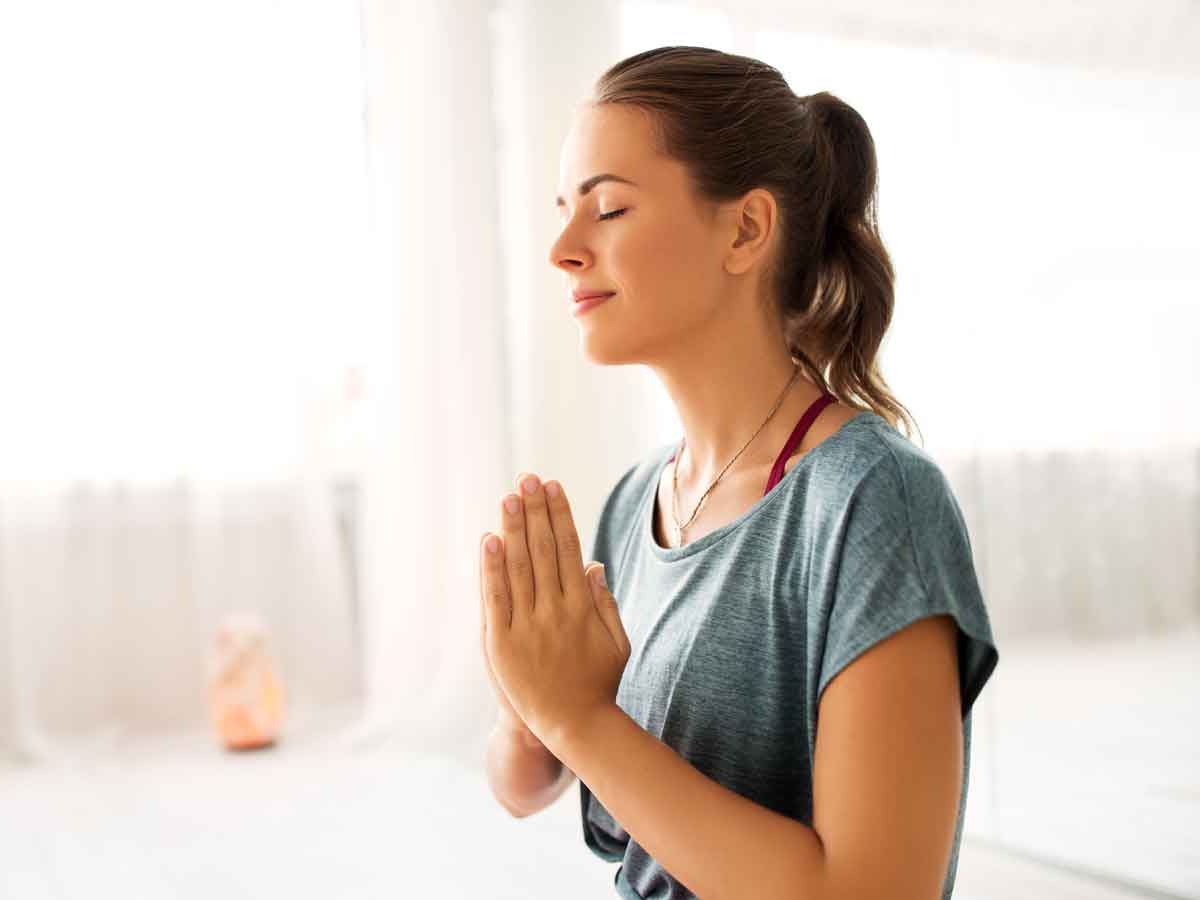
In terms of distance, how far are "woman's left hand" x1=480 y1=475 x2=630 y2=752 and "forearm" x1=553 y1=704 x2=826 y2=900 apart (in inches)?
0.8

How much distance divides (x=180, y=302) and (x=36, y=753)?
1.24 metres

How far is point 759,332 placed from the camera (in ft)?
3.54

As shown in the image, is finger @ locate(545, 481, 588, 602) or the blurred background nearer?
finger @ locate(545, 481, 588, 602)

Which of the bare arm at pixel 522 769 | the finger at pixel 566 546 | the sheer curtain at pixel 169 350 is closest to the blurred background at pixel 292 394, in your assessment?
the sheer curtain at pixel 169 350

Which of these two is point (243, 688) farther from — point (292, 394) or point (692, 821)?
point (692, 821)

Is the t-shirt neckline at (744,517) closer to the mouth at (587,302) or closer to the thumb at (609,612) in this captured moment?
the thumb at (609,612)

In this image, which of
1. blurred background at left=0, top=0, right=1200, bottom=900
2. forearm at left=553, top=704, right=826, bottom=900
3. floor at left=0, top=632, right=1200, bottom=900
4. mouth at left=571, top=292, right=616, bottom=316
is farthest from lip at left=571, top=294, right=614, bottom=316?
blurred background at left=0, top=0, right=1200, bottom=900

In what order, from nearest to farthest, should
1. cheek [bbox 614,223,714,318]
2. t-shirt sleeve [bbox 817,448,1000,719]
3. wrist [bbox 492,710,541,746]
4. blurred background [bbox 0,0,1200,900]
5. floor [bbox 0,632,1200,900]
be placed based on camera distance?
1. t-shirt sleeve [bbox 817,448,1000,719]
2. cheek [bbox 614,223,714,318]
3. wrist [bbox 492,710,541,746]
4. floor [bbox 0,632,1200,900]
5. blurred background [bbox 0,0,1200,900]

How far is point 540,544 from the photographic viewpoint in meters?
0.92

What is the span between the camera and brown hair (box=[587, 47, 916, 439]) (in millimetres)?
1036

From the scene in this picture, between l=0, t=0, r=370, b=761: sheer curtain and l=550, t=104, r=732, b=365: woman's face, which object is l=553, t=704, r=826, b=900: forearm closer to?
l=550, t=104, r=732, b=365: woman's face

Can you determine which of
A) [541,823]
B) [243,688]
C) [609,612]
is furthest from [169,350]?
[609,612]

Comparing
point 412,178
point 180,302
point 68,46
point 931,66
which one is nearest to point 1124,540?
point 931,66

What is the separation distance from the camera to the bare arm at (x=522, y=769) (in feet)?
3.73
